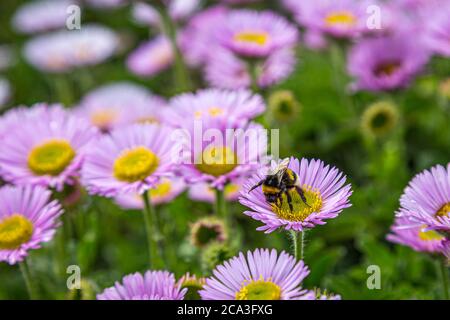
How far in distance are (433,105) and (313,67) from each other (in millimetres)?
742

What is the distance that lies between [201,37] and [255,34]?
0.54 m

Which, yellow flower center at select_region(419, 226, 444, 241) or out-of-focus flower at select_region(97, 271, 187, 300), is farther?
yellow flower center at select_region(419, 226, 444, 241)

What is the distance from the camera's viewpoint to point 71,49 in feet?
14.4

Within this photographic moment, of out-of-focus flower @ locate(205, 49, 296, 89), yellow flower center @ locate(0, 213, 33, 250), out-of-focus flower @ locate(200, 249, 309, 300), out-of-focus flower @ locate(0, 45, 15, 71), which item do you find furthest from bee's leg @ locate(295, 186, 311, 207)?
out-of-focus flower @ locate(0, 45, 15, 71)

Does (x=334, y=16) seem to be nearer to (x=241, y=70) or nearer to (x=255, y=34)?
(x=255, y=34)

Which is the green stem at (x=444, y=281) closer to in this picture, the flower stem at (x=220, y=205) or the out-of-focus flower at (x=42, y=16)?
the flower stem at (x=220, y=205)

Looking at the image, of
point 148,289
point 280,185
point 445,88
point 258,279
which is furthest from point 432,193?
point 445,88

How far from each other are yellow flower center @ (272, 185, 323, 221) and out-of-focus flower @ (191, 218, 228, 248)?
0.49 metres

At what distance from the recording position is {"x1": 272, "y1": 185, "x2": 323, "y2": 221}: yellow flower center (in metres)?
1.76

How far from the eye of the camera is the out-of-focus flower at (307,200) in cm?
168

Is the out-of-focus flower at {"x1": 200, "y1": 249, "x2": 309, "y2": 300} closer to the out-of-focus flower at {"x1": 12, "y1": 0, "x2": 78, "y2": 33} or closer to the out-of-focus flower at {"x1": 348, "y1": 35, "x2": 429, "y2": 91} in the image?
the out-of-focus flower at {"x1": 348, "y1": 35, "x2": 429, "y2": 91}

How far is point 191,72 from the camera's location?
4289 mm
